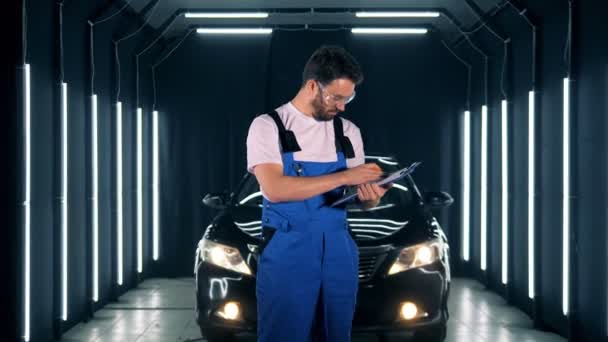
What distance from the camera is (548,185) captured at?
24.0ft

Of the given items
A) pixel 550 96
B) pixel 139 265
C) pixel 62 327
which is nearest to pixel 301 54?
pixel 139 265

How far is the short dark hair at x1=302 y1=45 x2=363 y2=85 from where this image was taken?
3.02m

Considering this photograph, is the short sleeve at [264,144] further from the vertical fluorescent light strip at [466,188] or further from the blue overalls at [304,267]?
the vertical fluorescent light strip at [466,188]

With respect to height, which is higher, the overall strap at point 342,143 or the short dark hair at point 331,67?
the short dark hair at point 331,67

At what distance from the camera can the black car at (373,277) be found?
555 centimetres

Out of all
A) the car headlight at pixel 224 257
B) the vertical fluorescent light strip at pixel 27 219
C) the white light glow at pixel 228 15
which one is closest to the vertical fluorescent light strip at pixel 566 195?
the car headlight at pixel 224 257

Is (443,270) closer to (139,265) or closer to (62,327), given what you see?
(62,327)

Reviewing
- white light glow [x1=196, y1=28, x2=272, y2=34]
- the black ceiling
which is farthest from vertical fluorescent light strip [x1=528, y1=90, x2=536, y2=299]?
white light glow [x1=196, y1=28, x2=272, y2=34]

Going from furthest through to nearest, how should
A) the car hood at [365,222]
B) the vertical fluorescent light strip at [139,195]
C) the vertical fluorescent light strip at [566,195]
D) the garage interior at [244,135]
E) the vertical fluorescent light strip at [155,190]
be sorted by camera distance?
the vertical fluorescent light strip at [155,190]
the vertical fluorescent light strip at [139,195]
the vertical fluorescent light strip at [566,195]
the garage interior at [244,135]
the car hood at [365,222]

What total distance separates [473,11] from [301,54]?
101 inches

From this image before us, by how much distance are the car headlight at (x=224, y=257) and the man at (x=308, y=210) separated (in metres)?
2.50

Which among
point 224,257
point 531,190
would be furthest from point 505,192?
point 224,257

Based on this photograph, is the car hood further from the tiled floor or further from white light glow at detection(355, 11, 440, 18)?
white light glow at detection(355, 11, 440, 18)

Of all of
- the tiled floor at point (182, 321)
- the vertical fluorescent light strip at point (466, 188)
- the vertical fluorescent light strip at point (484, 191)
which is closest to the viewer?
the tiled floor at point (182, 321)
